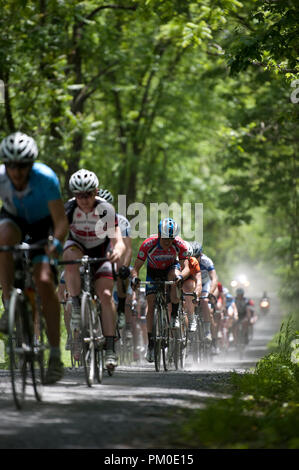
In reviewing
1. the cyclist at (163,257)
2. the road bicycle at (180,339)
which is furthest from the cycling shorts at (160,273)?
the road bicycle at (180,339)

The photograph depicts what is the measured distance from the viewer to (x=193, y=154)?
39.2m

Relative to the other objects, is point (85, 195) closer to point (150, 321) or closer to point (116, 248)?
point (116, 248)

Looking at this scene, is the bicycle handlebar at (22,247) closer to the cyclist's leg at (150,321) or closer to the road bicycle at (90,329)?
the road bicycle at (90,329)

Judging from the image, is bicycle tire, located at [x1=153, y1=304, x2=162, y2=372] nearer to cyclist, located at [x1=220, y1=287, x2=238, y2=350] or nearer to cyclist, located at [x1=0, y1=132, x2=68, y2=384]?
cyclist, located at [x1=0, y1=132, x2=68, y2=384]

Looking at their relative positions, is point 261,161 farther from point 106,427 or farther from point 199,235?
point 106,427

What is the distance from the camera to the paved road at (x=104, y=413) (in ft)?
18.9

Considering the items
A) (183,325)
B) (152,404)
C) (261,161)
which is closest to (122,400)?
(152,404)

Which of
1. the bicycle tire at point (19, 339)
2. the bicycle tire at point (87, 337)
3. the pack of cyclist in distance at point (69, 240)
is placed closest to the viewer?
the bicycle tire at point (19, 339)

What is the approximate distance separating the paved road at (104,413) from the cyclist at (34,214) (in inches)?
21.4

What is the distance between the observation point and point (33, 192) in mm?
7578

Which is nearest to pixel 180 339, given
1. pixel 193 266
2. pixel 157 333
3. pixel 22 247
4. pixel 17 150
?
pixel 157 333

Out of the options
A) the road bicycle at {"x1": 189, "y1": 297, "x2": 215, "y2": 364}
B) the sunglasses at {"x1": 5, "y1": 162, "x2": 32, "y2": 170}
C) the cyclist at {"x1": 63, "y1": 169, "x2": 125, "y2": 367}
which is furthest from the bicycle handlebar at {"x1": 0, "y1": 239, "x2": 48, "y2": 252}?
the road bicycle at {"x1": 189, "y1": 297, "x2": 215, "y2": 364}

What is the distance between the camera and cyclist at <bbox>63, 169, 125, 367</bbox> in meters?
9.33

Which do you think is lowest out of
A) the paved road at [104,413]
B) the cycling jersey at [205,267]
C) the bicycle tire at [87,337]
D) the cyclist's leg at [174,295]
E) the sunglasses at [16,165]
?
the paved road at [104,413]
